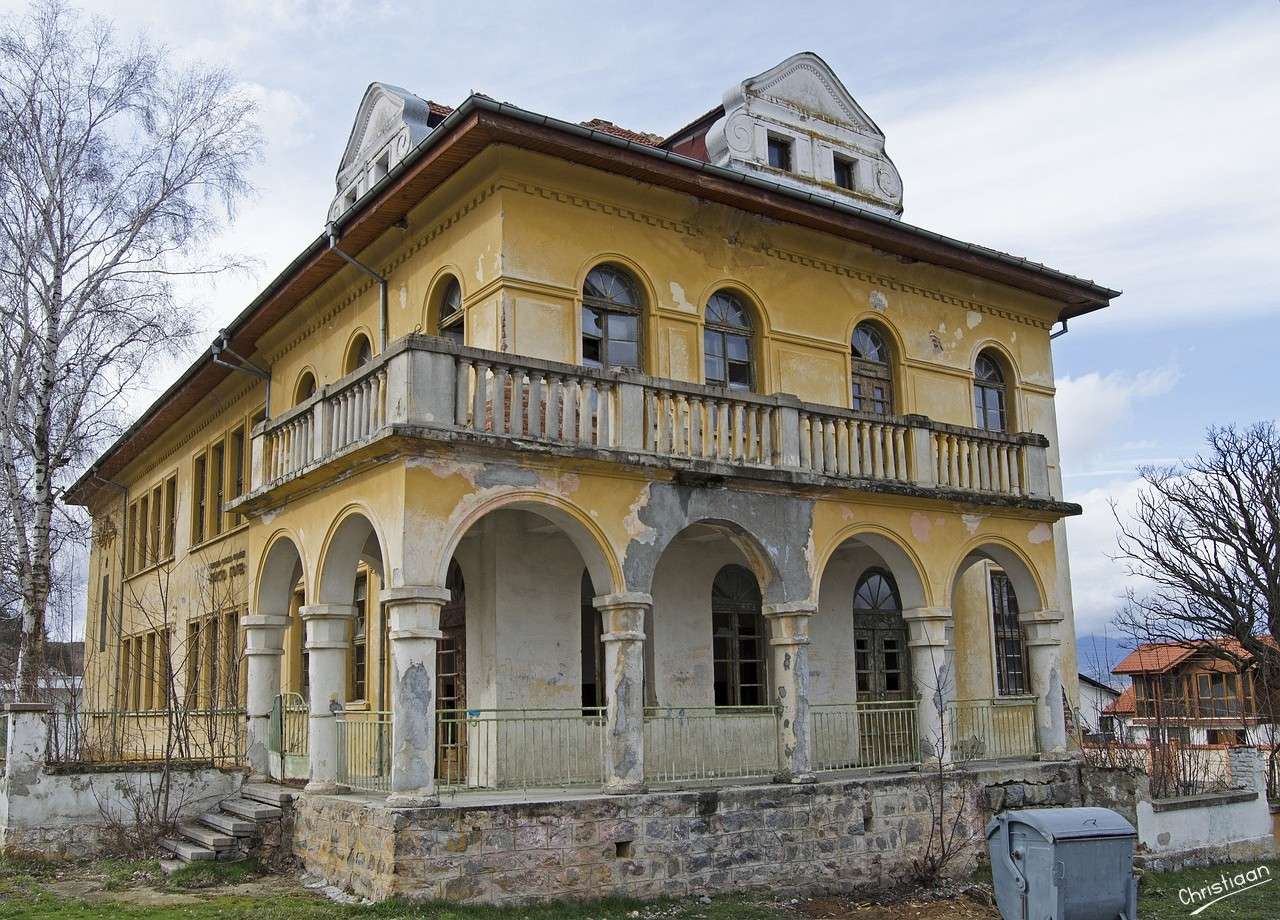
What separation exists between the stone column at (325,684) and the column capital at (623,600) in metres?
2.74

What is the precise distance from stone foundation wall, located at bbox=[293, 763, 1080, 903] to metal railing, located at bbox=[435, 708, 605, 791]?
1257mm

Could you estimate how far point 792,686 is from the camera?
13195 mm

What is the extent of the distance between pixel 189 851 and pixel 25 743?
2.65 meters

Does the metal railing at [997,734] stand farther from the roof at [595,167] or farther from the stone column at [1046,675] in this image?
the roof at [595,167]

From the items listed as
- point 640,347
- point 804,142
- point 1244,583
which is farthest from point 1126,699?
point 640,347

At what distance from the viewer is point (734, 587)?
623 inches

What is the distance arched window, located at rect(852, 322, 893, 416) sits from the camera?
54.9 feet

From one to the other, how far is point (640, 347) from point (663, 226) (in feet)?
5.10

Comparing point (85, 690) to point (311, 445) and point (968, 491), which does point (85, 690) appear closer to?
point (311, 445)

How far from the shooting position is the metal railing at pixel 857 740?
587 inches

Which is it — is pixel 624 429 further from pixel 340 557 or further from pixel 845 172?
pixel 845 172

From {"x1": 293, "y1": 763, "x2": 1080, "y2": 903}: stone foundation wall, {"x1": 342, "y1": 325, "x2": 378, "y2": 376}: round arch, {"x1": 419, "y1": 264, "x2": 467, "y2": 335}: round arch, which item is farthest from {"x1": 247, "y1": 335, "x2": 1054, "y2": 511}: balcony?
{"x1": 293, "y1": 763, "x2": 1080, "y2": 903}: stone foundation wall

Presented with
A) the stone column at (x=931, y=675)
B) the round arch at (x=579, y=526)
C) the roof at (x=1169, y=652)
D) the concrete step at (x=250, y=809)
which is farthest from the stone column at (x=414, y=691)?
the roof at (x=1169, y=652)

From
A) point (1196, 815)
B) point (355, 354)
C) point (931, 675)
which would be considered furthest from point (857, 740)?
point (355, 354)
